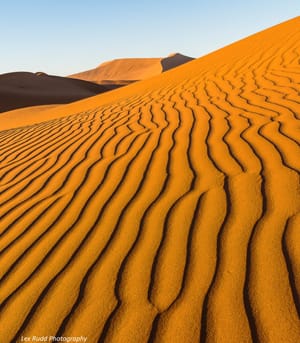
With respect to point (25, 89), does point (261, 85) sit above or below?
above

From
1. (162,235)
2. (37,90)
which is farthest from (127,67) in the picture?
(162,235)

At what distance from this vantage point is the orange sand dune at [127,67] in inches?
2786

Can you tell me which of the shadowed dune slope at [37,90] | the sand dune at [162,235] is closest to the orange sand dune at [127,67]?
the shadowed dune slope at [37,90]

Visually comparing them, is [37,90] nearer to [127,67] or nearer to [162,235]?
[162,235]

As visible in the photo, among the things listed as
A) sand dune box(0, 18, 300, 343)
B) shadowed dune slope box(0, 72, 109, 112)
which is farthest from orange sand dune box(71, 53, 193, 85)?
sand dune box(0, 18, 300, 343)

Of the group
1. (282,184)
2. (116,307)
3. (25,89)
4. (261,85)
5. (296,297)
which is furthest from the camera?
(25,89)

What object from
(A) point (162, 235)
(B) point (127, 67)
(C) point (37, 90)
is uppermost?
(A) point (162, 235)

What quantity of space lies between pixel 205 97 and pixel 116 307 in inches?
202

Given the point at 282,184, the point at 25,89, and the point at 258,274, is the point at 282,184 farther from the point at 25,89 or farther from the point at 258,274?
the point at 25,89

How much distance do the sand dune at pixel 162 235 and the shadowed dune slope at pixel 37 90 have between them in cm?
1942

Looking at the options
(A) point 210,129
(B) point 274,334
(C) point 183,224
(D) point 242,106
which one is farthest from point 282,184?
(D) point 242,106

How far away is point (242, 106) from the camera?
18.0 ft

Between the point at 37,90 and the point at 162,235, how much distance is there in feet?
100.0

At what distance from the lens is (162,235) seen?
2.57m
